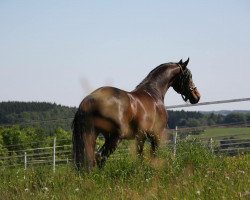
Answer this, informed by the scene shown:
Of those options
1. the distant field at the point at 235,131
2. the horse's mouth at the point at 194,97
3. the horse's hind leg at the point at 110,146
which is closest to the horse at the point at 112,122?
the horse's hind leg at the point at 110,146

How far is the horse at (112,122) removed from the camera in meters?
6.67

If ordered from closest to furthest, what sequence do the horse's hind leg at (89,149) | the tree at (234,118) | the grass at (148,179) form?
the grass at (148,179) → the horse's hind leg at (89,149) → the tree at (234,118)

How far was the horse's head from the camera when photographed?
9.17 meters

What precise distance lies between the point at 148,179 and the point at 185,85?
4.56 m

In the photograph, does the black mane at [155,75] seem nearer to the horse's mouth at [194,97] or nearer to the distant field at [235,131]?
the horse's mouth at [194,97]

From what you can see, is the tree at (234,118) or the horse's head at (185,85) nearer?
the horse's head at (185,85)

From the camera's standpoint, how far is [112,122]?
698 cm

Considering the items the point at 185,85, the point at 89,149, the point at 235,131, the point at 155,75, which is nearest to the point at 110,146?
the point at 89,149

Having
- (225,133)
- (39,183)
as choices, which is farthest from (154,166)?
(225,133)

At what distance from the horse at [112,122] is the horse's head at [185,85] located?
1238mm

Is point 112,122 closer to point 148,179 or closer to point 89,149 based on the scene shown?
point 89,149

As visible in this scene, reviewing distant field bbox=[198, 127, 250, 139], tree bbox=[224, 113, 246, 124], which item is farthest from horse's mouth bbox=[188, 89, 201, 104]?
tree bbox=[224, 113, 246, 124]

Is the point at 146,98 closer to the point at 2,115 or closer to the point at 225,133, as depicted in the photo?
the point at 225,133

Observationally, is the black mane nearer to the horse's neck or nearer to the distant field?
the horse's neck
